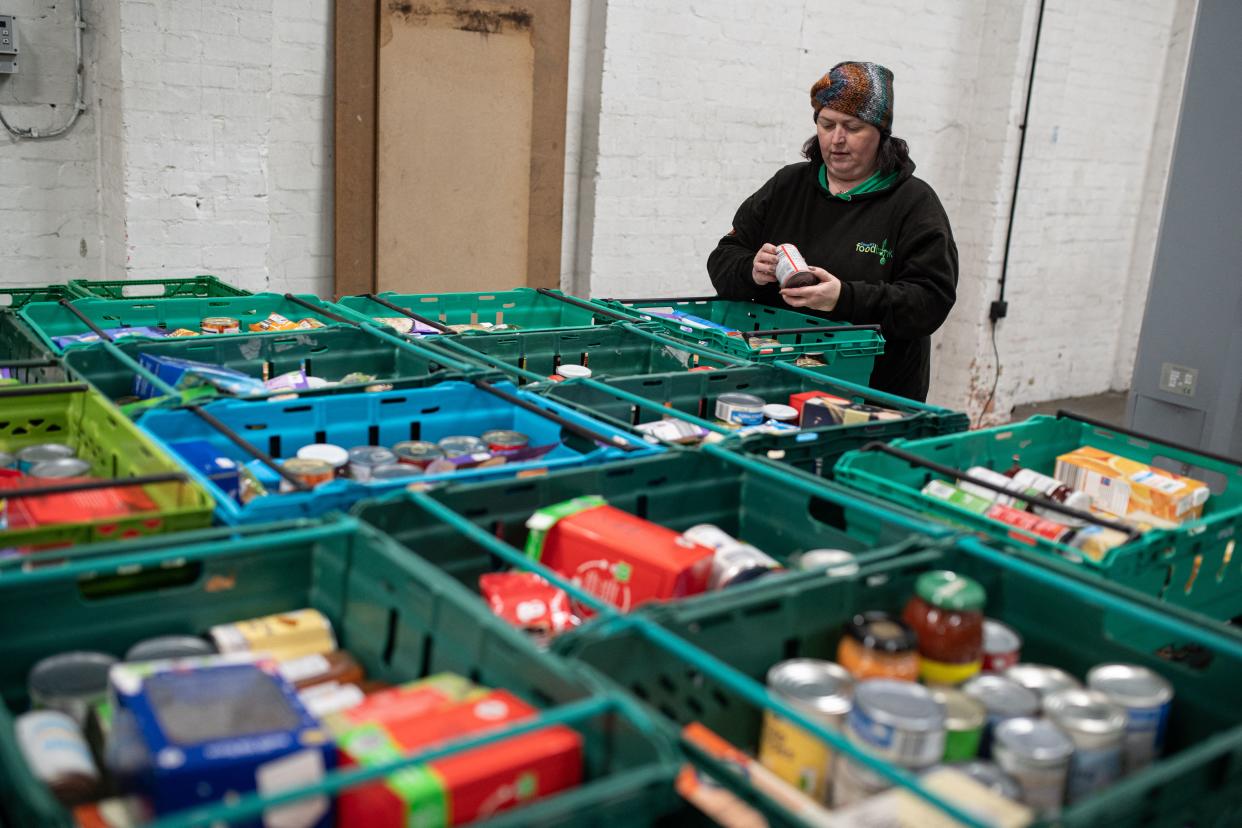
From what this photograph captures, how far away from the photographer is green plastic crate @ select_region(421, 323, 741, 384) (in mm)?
2846

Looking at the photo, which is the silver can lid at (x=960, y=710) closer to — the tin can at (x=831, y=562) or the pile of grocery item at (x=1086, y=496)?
the tin can at (x=831, y=562)

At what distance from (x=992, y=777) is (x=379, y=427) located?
4.84ft

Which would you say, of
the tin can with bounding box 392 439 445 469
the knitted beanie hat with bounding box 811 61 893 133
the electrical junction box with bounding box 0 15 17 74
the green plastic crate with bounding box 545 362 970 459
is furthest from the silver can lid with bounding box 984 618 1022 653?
the electrical junction box with bounding box 0 15 17 74

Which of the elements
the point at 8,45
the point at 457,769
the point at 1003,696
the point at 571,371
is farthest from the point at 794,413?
the point at 8,45

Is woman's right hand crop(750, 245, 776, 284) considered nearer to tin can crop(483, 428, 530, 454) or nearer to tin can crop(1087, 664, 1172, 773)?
tin can crop(483, 428, 530, 454)

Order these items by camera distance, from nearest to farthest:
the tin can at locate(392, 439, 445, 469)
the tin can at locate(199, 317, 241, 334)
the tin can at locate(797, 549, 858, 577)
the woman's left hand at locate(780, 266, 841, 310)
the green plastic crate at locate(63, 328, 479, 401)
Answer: the tin can at locate(797, 549, 858, 577)
the tin can at locate(392, 439, 445, 469)
the green plastic crate at locate(63, 328, 479, 401)
the tin can at locate(199, 317, 241, 334)
the woman's left hand at locate(780, 266, 841, 310)

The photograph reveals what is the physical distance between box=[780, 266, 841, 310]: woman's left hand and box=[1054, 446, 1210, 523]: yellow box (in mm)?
1011

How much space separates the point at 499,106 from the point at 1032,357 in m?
4.41

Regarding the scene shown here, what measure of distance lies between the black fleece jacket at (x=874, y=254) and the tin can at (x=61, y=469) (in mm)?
2101

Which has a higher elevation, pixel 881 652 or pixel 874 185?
pixel 874 185

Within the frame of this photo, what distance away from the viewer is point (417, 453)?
209cm

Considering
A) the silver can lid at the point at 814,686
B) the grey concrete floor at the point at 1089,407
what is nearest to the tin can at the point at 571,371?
the silver can lid at the point at 814,686

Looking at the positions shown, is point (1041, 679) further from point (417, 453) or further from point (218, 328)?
point (218, 328)

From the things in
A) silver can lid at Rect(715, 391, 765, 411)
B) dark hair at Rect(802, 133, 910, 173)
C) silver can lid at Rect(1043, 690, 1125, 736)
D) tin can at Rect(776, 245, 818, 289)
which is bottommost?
silver can lid at Rect(1043, 690, 1125, 736)
